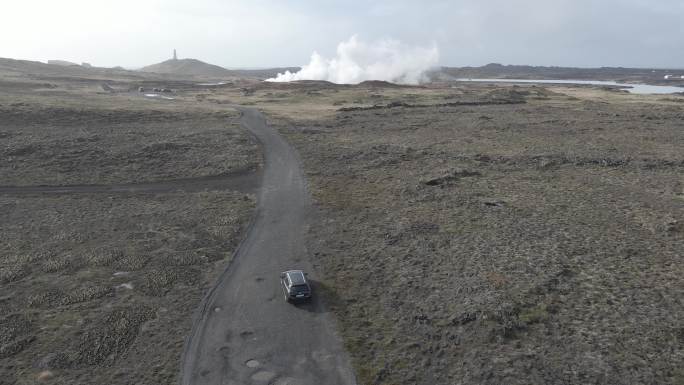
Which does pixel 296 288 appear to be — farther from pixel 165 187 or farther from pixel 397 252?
pixel 165 187

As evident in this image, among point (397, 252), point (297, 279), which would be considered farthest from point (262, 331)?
point (397, 252)

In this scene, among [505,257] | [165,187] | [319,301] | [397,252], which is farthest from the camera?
[165,187]

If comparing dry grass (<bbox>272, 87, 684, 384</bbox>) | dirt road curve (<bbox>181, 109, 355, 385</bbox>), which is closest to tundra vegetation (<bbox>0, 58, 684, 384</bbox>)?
dry grass (<bbox>272, 87, 684, 384</bbox>)

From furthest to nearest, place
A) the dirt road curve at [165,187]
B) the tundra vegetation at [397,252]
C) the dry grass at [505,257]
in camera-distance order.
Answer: the dirt road curve at [165,187] < the tundra vegetation at [397,252] < the dry grass at [505,257]

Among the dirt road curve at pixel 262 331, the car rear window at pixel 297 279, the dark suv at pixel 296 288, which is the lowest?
the dirt road curve at pixel 262 331

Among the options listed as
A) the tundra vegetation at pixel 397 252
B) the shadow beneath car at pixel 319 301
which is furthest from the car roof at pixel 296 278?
the tundra vegetation at pixel 397 252

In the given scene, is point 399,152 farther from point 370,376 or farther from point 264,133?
point 370,376

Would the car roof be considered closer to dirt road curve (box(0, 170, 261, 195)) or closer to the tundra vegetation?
the tundra vegetation

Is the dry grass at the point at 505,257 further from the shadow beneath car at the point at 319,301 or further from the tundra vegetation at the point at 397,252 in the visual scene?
the shadow beneath car at the point at 319,301

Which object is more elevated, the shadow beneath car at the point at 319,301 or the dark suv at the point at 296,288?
the dark suv at the point at 296,288
